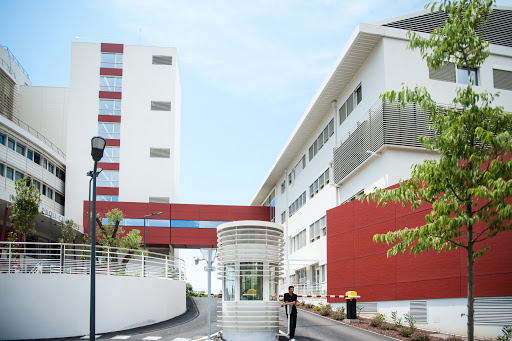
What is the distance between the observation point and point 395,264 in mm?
22297

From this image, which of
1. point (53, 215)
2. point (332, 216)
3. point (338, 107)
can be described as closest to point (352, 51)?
point (338, 107)

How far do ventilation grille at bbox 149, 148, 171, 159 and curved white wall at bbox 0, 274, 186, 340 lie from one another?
121 ft

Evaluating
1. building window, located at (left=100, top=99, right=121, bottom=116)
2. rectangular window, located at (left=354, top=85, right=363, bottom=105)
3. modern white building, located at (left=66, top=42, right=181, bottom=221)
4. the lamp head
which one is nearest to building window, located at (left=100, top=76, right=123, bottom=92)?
modern white building, located at (left=66, top=42, right=181, bottom=221)

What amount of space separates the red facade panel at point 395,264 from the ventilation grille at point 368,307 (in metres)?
0.25

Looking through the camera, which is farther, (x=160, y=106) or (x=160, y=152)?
(x=160, y=106)

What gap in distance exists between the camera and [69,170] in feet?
174

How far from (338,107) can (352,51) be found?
5.75 metres

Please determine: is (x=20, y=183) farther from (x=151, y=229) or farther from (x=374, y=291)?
(x=151, y=229)

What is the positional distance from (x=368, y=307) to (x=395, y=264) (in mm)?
3081

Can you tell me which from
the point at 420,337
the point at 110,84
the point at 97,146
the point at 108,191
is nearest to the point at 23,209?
the point at 97,146

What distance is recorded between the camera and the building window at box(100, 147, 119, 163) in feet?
183

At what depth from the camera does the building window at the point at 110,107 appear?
56.8 m

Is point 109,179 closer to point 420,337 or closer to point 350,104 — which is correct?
point 350,104

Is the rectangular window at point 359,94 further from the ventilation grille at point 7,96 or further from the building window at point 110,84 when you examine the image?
the building window at point 110,84
